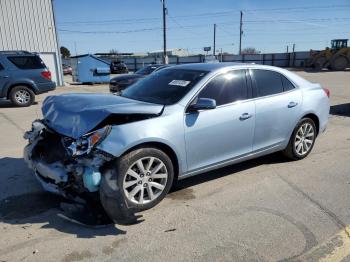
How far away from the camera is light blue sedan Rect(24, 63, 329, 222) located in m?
3.43

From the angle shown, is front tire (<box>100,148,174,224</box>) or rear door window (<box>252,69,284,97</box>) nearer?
front tire (<box>100,148,174,224</box>)

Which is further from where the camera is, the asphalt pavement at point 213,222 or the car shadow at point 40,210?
the car shadow at point 40,210

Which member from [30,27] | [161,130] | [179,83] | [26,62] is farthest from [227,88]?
[30,27]

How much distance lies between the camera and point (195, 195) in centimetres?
420

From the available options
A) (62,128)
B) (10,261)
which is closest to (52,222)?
(10,261)

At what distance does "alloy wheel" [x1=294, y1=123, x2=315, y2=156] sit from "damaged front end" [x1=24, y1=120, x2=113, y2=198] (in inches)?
127

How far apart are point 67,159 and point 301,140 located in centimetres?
362

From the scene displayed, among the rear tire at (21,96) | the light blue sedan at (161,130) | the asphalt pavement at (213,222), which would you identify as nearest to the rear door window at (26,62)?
the rear tire at (21,96)

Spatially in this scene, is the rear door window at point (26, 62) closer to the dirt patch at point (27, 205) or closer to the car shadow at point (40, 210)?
the car shadow at point (40, 210)

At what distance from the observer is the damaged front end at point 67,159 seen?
11.1ft

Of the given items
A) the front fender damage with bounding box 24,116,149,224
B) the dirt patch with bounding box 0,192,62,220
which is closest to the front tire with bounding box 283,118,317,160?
the front fender damage with bounding box 24,116,149,224

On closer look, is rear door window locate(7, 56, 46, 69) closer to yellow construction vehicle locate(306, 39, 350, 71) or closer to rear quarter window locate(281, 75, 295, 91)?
rear quarter window locate(281, 75, 295, 91)

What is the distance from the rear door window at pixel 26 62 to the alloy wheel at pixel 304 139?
9.84m

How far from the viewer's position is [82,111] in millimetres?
3643
